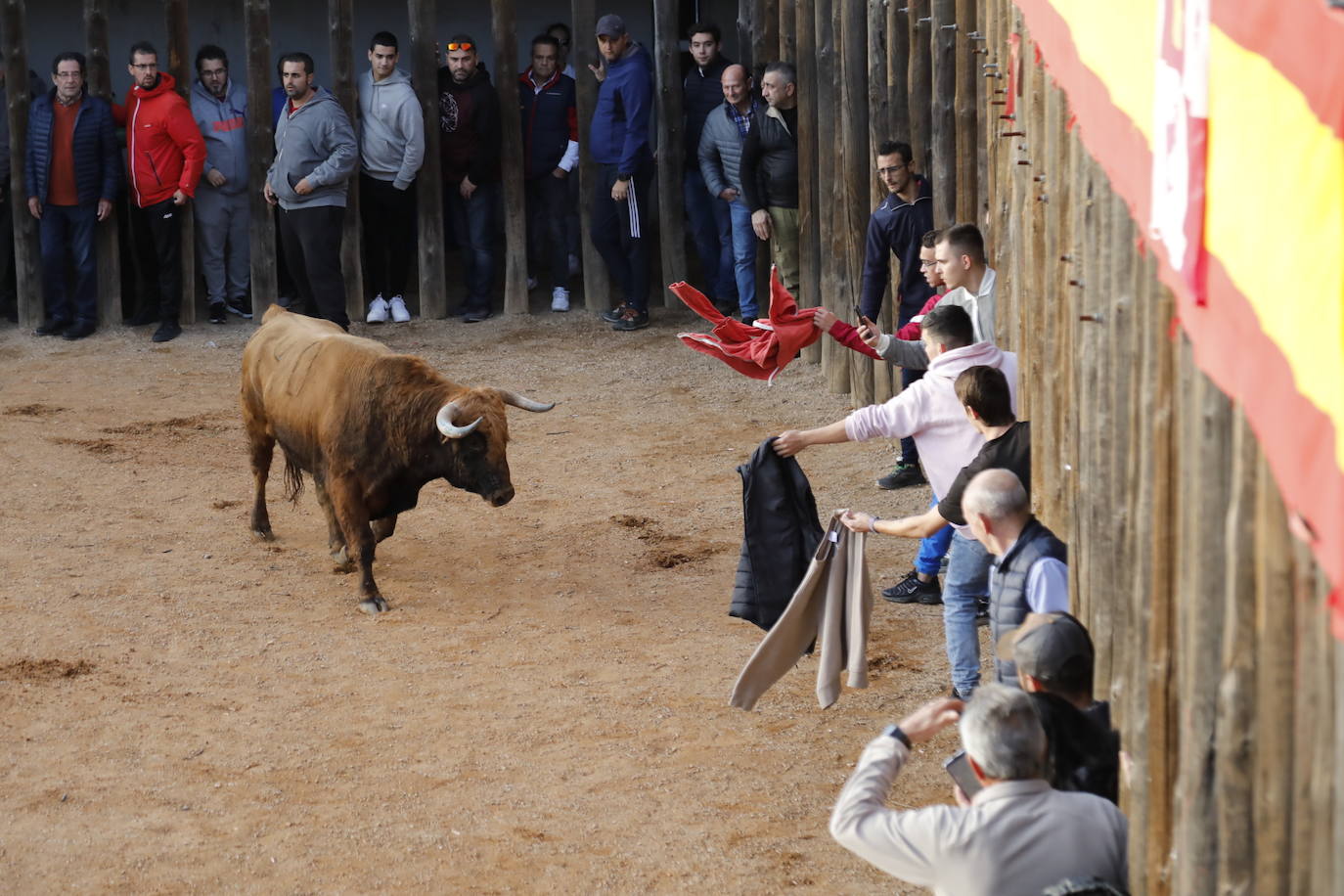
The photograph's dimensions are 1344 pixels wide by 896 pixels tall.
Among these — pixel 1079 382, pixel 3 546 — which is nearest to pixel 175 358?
pixel 3 546

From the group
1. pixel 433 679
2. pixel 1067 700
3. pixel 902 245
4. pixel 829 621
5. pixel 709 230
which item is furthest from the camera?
pixel 709 230

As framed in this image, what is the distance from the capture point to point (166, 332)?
1344 centimetres

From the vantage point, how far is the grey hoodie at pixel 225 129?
1341 centimetres

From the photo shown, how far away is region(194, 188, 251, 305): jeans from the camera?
1361 cm

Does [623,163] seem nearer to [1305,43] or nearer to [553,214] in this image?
[553,214]

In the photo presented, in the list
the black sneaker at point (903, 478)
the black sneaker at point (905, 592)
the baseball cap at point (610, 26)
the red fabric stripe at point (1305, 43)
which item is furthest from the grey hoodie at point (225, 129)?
the red fabric stripe at point (1305, 43)


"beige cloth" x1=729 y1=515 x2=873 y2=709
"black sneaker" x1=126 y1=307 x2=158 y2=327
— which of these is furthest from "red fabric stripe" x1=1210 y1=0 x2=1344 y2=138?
"black sneaker" x1=126 y1=307 x2=158 y2=327

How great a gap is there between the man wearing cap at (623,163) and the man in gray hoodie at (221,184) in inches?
115

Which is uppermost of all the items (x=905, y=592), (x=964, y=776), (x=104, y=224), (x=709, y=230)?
(x=104, y=224)

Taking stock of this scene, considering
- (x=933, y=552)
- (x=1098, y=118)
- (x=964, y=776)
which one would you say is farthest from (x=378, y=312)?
(x=964, y=776)

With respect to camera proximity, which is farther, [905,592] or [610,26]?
[610,26]

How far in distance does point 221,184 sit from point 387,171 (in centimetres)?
134

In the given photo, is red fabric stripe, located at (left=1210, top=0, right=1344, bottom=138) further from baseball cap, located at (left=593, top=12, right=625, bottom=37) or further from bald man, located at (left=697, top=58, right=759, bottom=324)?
baseball cap, located at (left=593, top=12, right=625, bottom=37)

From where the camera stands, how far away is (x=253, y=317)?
46.1ft
